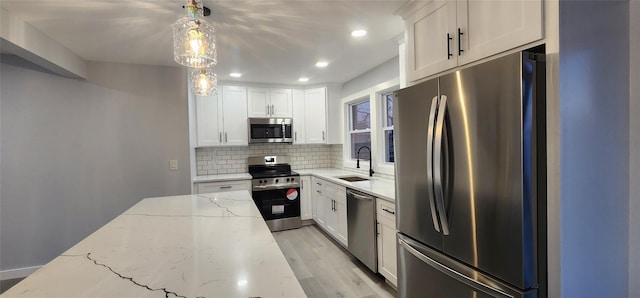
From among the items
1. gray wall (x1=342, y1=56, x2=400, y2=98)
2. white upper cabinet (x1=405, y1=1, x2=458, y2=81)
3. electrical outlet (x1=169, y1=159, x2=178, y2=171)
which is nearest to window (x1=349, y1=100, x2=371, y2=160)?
gray wall (x1=342, y1=56, x2=400, y2=98)

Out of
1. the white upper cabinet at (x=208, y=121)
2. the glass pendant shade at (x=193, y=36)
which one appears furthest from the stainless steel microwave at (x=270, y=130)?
the glass pendant shade at (x=193, y=36)

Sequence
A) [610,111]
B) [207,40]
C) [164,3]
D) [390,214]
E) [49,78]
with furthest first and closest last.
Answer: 1. [49,78]
2. [390,214]
3. [164,3]
4. [207,40]
5. [610,111]

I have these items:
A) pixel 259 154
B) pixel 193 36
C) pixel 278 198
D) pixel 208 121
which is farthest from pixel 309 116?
pixel 193 36

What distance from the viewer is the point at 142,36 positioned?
7.50ft

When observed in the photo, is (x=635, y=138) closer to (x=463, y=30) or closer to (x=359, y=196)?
(x=463, y=30)

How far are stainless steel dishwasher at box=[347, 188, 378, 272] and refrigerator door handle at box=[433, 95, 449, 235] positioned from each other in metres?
1.03

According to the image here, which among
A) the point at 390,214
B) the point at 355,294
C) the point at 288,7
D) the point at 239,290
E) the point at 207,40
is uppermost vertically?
the point at 288,7

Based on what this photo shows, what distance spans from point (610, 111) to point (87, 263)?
89.4 inches

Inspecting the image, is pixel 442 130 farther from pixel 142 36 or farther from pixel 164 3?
pixel 142 36

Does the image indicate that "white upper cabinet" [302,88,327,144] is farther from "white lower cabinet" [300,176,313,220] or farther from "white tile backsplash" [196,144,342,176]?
"white lower cabinet" [300,176,313,220]

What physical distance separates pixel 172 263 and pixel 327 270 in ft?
6.66

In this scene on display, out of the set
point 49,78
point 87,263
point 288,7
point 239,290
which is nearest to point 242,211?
point 87,263

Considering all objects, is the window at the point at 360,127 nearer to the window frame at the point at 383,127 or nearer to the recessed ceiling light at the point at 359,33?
the window frame at the point at 383,127

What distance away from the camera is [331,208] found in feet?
11.5
